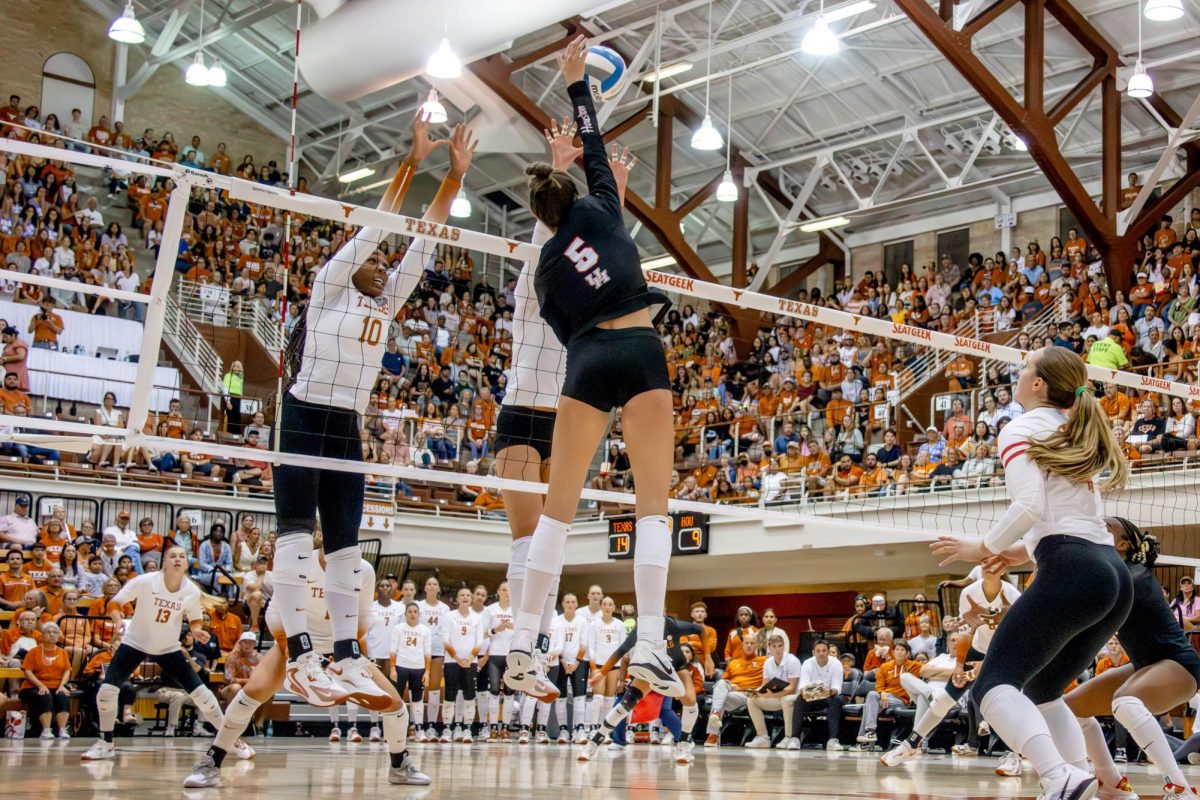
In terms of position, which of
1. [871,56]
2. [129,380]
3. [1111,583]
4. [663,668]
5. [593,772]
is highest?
[871,56]

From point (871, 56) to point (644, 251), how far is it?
9.26 metres

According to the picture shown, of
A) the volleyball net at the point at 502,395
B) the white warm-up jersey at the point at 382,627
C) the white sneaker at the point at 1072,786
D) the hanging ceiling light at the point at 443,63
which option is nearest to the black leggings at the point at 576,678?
the white warm-up jersey at the point at 382,627

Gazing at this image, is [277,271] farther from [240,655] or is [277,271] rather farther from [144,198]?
[240,655]

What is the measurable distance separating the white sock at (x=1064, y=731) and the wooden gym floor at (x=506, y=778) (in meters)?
1.16

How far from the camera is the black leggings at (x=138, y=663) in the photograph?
10.0 metres

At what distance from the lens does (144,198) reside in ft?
86.6

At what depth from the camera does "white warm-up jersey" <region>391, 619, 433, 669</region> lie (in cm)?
1567

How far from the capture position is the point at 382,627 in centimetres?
1625

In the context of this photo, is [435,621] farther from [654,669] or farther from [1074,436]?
[1074,436]

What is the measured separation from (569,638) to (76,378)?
8763mm

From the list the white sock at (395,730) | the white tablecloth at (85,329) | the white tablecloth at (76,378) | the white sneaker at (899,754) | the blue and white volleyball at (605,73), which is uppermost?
the white tablecloth at (85,329)

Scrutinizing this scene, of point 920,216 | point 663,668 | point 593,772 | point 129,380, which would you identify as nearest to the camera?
point 663,668

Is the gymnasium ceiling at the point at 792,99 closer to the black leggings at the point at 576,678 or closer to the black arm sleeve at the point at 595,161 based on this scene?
the black leggings at the point at 576,678

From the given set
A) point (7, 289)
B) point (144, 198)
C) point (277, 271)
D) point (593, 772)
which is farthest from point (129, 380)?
point (593, 772)
